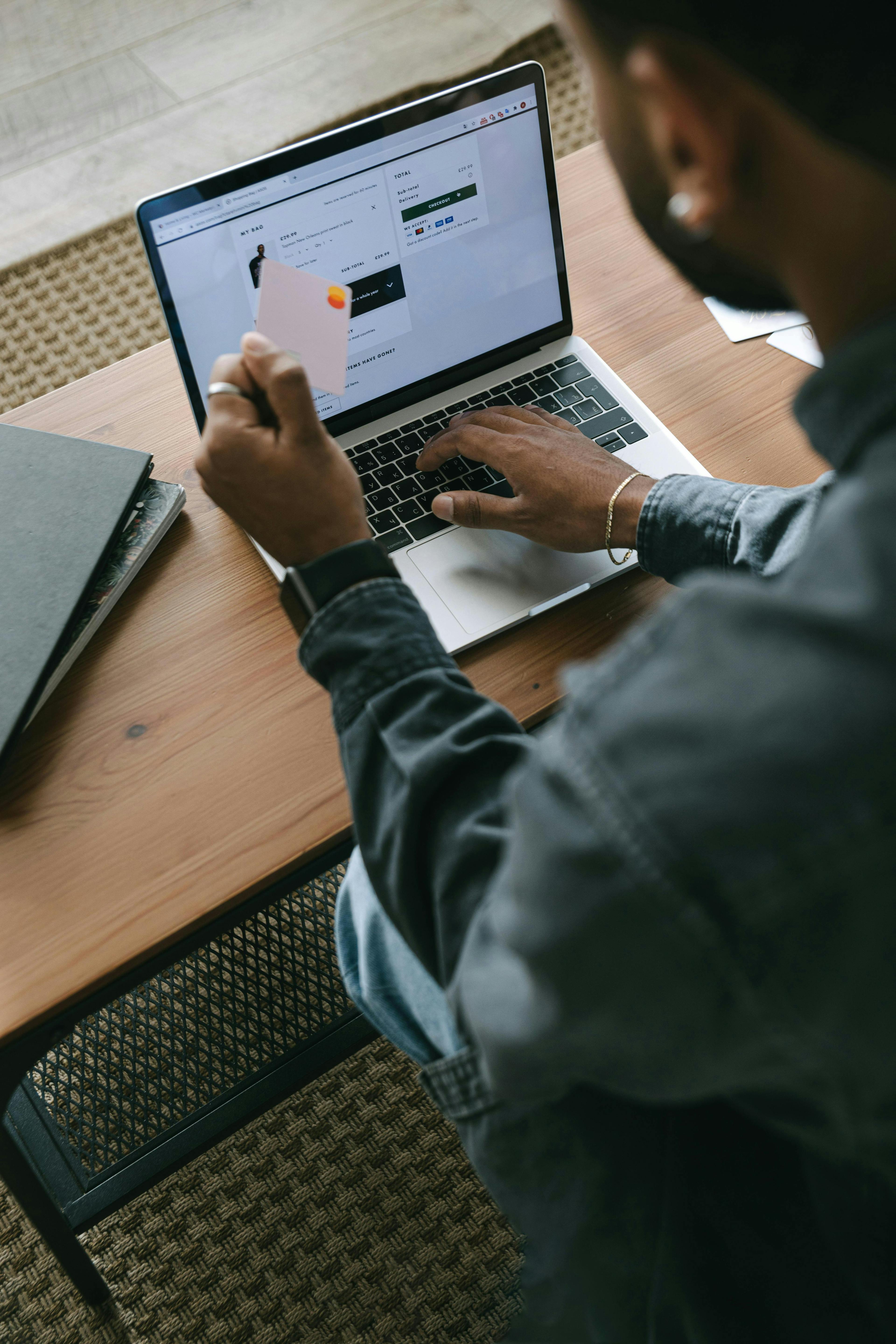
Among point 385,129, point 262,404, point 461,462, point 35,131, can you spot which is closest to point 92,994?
point 262,404

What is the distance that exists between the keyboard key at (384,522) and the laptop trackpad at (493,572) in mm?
32

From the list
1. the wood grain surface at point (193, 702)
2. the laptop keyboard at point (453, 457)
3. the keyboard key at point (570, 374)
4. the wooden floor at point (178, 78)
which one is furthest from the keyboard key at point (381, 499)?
the wooden floor at point (178, 78)

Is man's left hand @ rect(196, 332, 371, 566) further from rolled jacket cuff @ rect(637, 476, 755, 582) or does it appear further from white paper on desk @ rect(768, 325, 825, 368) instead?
white paper on desk @ rect(768, 325, 825, 368)

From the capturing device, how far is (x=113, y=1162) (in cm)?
100

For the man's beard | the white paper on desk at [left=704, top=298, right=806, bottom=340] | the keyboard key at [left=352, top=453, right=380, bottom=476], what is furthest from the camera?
the white paper on desk at [left=704, top=298, right=806, bottom=340]

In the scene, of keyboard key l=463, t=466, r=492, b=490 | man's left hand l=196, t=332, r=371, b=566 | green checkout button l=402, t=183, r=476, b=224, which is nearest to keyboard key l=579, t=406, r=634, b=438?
keyboard key l=463, t=466, r=492, b=490

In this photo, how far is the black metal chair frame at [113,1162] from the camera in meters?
0.90

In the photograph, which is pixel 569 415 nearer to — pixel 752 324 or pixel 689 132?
pixel 752 324

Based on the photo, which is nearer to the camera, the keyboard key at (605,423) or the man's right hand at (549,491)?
the man's right hand at (549,491)

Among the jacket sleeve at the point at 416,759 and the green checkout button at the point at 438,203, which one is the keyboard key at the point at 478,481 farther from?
the jacket sleeve at the point at 416,759

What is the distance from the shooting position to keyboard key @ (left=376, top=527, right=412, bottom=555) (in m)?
0.90

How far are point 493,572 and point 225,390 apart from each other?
0.95 feet

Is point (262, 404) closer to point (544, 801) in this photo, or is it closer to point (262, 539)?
point (262, 539)

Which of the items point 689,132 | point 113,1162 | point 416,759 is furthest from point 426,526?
point 113,1162
